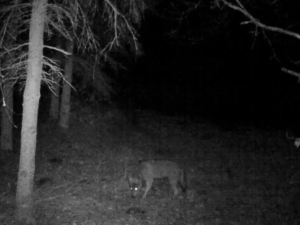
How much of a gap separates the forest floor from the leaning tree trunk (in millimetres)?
522

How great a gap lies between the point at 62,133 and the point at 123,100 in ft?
37.9

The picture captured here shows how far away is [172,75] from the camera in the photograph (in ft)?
121

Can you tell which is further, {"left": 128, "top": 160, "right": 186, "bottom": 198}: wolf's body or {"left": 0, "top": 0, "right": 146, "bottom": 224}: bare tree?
{"left": 128, "top": 160, "right": 186, "bottom": 198}: wolf's body

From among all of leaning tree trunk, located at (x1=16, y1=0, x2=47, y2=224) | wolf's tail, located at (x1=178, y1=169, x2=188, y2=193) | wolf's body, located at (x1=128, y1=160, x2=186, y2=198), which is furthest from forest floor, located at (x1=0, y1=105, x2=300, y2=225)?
leaning tree trunk, located at (x1=16, y1=0, x2=47, y2=224)

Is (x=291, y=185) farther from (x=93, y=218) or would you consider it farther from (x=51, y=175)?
(x=51, y=175)

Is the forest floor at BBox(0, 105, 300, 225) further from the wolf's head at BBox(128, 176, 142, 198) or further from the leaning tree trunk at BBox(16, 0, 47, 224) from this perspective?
the leaning tree trunk at BBox(16, 0, 47, 224)

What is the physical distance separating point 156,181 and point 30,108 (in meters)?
6.32

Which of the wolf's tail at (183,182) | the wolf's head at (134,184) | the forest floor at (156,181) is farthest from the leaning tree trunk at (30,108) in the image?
the wolf's tail at (183,182)

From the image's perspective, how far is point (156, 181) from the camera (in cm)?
1327

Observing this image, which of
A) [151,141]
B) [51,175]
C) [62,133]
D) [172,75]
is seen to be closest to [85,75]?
[62,133]

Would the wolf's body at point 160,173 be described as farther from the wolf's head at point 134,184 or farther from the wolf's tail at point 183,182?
the wolf's head at point 134,184

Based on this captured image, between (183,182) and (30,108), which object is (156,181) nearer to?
(183,182)

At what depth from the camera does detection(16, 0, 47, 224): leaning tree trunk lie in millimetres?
8086

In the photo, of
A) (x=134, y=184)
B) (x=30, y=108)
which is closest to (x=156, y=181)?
(x=134, y=184)
